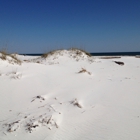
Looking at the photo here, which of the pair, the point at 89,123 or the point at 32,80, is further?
the point at 32,80

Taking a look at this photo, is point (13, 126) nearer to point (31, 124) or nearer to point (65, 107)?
point (31, 124)

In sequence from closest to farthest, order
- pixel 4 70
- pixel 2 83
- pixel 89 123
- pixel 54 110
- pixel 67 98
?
pixel 89 123 → pixel 54 110 → pixel 67 98 → pixel 2 83 → pixel 4 70

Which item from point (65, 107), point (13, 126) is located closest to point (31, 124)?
point (13, 126)

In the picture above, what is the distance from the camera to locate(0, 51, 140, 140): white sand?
3.13m

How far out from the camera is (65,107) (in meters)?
4.07

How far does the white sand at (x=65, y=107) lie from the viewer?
3.13 meters

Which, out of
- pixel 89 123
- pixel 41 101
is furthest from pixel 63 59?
pixel 89 123

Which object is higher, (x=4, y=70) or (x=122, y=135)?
(x=4, y=70)

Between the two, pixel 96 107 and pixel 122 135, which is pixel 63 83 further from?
pixel 122 135

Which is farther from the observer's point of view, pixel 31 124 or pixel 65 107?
pixel 65 107

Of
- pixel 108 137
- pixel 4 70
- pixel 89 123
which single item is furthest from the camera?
pixel 4 70

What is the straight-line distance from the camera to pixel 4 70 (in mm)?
6434

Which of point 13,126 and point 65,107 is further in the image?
point 65,107

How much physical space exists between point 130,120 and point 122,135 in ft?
2.01
